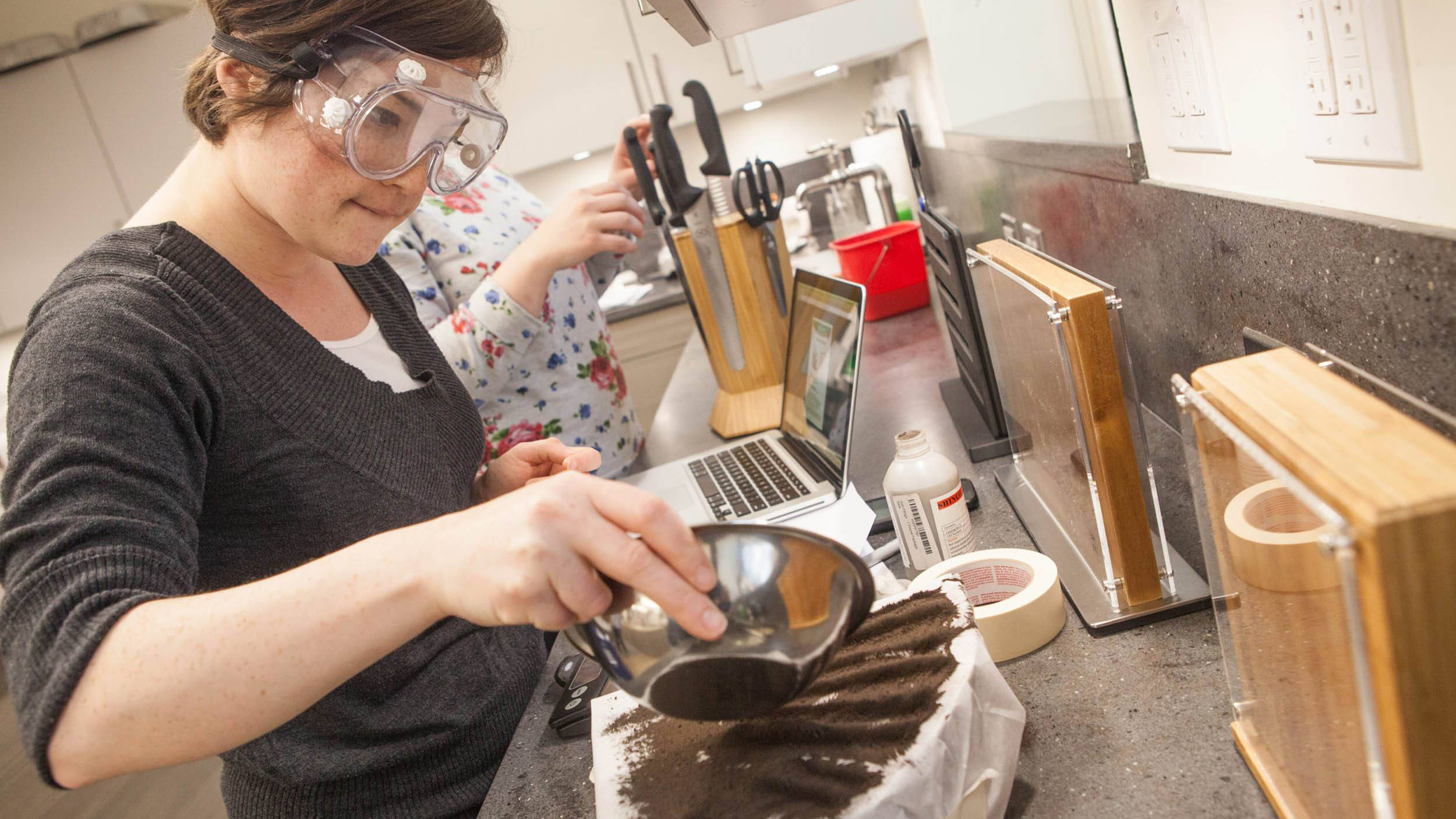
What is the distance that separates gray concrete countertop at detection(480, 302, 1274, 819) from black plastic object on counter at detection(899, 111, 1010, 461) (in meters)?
0.16

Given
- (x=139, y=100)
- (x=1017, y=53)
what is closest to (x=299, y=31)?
(x=1017, y=53)

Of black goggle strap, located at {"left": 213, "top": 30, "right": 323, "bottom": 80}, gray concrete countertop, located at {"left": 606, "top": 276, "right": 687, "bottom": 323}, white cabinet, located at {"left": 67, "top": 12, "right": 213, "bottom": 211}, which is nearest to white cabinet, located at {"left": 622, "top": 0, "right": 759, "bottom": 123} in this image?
gray concrete countertop, located at {"left": 606, "top": 276, "right": 687, "bottom": 323}

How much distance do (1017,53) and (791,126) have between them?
280 cm

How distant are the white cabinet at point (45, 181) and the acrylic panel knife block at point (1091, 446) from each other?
3.99 metres

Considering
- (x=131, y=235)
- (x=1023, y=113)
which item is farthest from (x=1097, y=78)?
(x=131, y=235)

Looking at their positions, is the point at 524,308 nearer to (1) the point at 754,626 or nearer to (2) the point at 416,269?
(2) the point at 416,269

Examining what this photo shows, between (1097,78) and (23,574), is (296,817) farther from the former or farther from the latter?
(1097,78)

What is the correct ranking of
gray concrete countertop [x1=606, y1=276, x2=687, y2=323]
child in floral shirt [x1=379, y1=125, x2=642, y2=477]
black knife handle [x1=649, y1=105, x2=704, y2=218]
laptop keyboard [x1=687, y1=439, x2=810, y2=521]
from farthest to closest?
1. gray concrete countertop [x1=606, y1=276, x2=687, y2=323]
2. black knife handle [x1=649, y1=105, x2=704, y2=218]
3. child in floral shirt [x1=379, y1=125, x2=642, y2=477]
4. laptop keyboard [x1=687, y1=439, x2=810, y2=521]

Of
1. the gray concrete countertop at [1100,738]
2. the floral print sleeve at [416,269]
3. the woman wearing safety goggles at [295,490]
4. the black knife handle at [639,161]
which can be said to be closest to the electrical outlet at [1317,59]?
the gray concrete countertop at [1100,738]

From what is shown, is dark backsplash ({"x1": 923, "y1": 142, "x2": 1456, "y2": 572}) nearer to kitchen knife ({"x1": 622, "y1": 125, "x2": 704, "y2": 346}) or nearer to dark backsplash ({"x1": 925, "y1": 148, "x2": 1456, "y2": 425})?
dark backsplash ({"x1": 925, "y1": 148, "x2": 1456, "y2": 425})

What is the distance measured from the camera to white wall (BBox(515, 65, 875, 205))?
4.22 metres

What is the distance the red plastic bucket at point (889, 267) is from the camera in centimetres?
215

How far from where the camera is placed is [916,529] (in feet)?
2.99

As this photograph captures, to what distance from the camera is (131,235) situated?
808 millimetres
